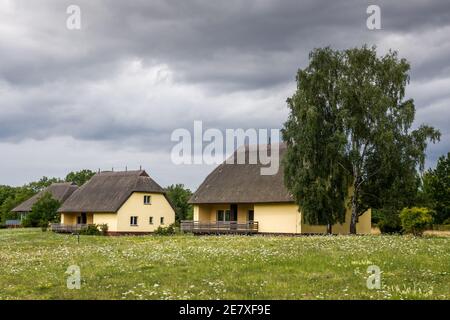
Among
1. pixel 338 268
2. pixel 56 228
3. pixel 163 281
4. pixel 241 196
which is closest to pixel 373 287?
pixel 338 268

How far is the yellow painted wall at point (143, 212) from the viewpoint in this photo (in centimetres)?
6212

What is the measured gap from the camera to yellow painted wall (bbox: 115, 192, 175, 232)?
62125 millimetres

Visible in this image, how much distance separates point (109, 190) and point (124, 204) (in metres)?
4.06

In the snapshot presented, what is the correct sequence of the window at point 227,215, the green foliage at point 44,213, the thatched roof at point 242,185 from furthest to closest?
1. the green foliage at point 44,213
2. the window at point 227,215
3. the thatched roof at point 242,185

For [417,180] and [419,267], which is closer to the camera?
[419,267]

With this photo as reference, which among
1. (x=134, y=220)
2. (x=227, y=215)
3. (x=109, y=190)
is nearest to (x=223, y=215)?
(x=227, y=215)

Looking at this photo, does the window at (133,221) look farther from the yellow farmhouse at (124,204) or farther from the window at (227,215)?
the window at (227,215)

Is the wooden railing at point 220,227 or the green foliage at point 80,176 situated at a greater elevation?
the green foliage at point 80,176

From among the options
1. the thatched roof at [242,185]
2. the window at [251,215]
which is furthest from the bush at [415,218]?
the window at [251,215]

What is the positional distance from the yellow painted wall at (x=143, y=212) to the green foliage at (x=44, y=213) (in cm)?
1504

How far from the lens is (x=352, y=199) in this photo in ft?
148

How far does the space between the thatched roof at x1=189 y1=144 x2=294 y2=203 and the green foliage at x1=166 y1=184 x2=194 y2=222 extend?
35.2 metres

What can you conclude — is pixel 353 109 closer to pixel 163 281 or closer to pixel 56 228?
pixel 163 281

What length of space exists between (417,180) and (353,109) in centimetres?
742
